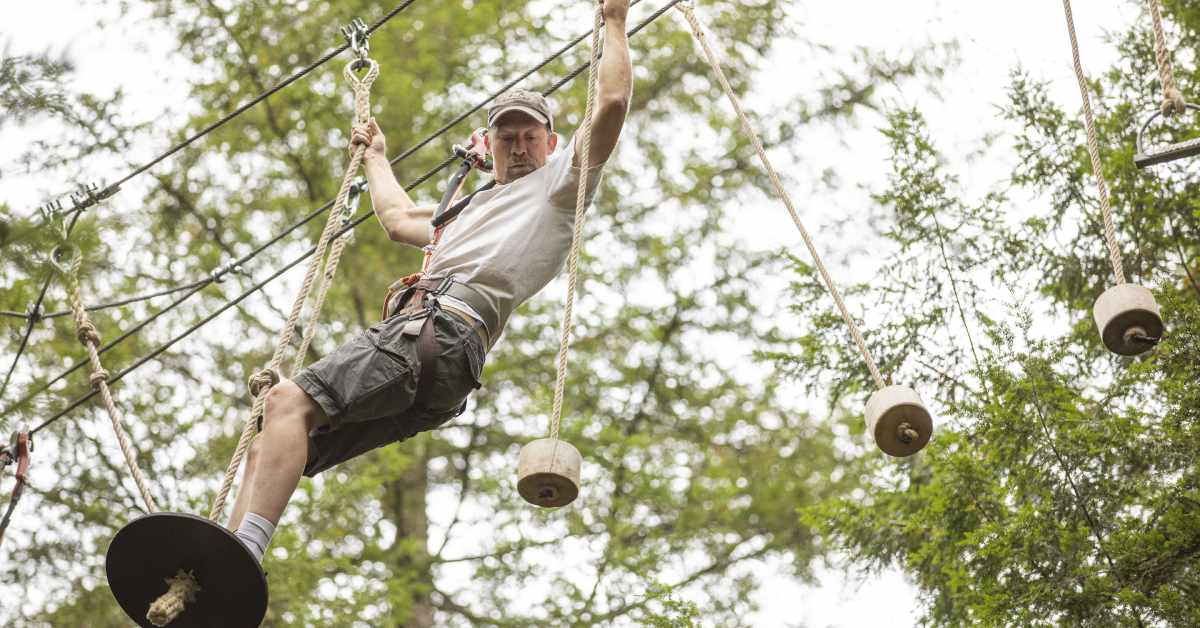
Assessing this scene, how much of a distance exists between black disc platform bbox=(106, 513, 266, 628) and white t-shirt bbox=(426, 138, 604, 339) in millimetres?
962

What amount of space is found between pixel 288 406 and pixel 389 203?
1272 mm

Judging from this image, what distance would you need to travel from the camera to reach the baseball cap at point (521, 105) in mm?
4074

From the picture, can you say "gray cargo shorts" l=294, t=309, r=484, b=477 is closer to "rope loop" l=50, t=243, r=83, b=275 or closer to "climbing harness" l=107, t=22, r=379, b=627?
"climbing harness" l=107, t=22, r=379, b=627

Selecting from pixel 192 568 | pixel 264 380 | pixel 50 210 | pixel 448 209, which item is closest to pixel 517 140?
pixel 448 209

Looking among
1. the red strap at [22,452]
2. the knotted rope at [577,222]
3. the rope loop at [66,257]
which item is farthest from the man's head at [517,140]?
the red strap at [22,452]

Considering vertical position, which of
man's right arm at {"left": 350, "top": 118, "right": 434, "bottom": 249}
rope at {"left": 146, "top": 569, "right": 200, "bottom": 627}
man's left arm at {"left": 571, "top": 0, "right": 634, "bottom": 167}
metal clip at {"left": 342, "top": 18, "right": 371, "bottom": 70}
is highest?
metal clip at {"left": 342, "top": 18, "right": 371, "bottom": 70}

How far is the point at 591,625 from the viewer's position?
910 cm

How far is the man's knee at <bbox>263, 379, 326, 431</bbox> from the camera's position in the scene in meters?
3.54

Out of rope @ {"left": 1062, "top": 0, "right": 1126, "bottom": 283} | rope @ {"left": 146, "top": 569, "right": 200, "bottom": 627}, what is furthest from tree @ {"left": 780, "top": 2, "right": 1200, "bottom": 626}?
rope @ {"left": 146, "top": 569, "right": 200, "bottom": 627}

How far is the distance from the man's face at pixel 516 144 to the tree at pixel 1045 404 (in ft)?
7.47

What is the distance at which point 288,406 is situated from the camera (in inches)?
140

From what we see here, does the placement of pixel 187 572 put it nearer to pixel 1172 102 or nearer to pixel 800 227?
pixel 800 227

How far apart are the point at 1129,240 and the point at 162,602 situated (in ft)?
14.7

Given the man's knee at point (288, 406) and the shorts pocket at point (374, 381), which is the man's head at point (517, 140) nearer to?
the shorts pocket at point (374, 381)
